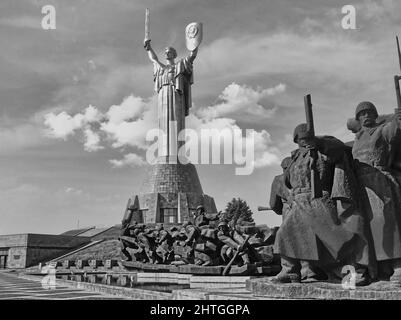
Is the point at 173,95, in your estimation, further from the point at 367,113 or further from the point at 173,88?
the point at 367,113

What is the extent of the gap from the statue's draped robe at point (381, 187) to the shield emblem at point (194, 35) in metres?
27.2

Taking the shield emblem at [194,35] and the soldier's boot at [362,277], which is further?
the shield emblem at [194,35]

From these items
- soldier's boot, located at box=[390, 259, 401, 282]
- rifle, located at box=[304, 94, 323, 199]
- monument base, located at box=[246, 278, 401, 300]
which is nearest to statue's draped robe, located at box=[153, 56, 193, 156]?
Answer: rifle, located at box=[304, 94, 323, 199]

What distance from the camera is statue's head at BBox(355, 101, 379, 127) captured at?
479cm

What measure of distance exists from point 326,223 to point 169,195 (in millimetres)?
22524

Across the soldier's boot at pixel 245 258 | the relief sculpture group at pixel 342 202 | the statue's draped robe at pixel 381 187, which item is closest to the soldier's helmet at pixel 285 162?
the relief sculpture group at pixel 342 202

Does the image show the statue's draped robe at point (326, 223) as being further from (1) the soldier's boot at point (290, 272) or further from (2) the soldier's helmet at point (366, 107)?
(2) the soldier's helmet at point (366, 107)

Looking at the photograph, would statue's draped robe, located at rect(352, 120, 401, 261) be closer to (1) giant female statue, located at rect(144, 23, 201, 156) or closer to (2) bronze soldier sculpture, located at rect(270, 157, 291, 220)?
(2) bronze soldier sculpture, located at rect(270, 157, 291, 220)

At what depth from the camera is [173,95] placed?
30016 mm

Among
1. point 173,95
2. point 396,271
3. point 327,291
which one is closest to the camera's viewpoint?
point 327,291

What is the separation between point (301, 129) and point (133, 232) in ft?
39.9

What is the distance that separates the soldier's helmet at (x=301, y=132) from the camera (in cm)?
430

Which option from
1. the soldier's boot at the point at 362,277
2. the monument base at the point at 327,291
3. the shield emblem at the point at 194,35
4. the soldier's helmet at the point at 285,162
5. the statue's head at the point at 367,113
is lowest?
the monument base at the point at 327,291

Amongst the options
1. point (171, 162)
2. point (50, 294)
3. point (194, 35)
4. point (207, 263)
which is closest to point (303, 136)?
point (50, 294)
